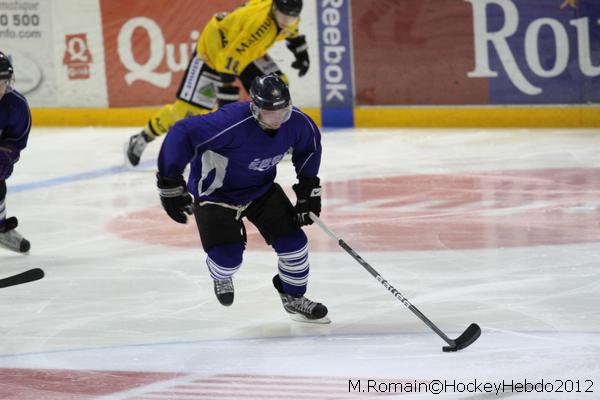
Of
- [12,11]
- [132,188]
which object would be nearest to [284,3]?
[132,188]

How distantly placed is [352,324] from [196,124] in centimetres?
89

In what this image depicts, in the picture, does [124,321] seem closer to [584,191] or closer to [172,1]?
[584,191]

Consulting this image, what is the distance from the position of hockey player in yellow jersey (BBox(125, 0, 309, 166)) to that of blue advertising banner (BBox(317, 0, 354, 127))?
1372 millimetres

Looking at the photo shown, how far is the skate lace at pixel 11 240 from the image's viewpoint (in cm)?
559

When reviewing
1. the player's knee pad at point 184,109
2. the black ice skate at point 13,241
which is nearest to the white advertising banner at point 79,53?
the player's knee pad at point 184,109

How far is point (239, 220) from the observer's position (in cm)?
415

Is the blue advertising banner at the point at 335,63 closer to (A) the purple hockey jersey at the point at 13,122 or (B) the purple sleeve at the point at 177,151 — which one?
(A) the purple hockey jersey at the point at 13,122

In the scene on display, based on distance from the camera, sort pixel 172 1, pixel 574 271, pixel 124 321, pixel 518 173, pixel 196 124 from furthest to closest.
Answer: pixel 172 1
pixel 518 173
pixel 574 271
pixel 124 321
pixel 196 124

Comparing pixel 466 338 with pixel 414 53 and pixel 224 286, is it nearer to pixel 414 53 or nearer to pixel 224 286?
pixel 224 286

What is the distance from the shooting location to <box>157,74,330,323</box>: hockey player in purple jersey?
155 inches

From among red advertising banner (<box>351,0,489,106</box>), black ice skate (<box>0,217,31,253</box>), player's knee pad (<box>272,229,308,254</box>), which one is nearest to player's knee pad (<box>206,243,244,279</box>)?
Result: player's knee pad (<box>272,229,308,254</box>)

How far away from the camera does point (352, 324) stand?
4105 millimetres

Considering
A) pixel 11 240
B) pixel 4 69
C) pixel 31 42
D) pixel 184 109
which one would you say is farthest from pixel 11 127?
pixel 31 42

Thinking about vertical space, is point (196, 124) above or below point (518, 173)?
above
